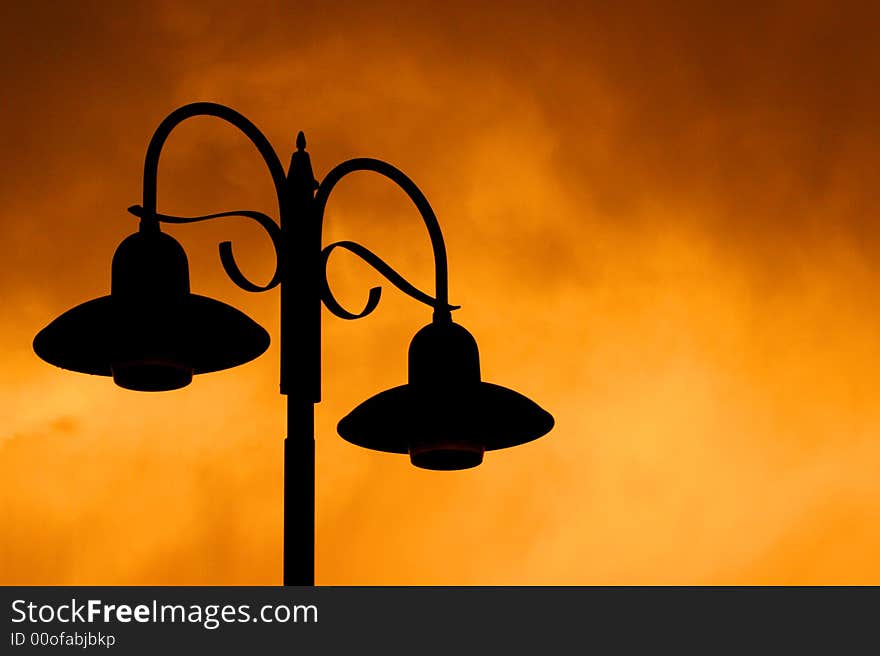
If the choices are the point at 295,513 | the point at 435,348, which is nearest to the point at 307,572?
the point at 295,513

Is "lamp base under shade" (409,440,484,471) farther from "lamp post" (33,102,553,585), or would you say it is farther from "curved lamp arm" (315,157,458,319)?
"curved lamp arm" (315,157,458,319)

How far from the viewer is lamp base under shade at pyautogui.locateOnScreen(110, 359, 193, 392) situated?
5289 mm

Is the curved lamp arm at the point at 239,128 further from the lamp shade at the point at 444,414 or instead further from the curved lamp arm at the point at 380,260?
the lamp shade at the point at 444,414

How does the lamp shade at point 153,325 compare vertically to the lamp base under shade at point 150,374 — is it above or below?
above

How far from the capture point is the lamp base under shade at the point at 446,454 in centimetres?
562

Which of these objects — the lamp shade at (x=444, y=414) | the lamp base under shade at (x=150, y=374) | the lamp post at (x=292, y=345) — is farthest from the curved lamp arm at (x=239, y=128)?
the lamp shade at (x=444, y=414)

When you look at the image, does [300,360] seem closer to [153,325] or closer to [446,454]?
[153,325]

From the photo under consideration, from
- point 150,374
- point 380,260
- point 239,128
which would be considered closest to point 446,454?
point 380,260

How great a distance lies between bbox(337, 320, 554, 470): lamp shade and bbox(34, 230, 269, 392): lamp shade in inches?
25.0

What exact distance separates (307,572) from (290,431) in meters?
0.51

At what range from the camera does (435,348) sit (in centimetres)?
577

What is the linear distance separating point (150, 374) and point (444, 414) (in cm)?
117

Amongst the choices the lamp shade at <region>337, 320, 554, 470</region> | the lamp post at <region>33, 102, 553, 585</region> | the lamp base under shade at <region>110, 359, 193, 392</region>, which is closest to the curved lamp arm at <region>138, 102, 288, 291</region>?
the lamp post at <region>33, 102, 553, 585</region>
